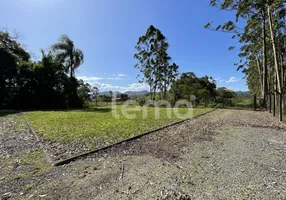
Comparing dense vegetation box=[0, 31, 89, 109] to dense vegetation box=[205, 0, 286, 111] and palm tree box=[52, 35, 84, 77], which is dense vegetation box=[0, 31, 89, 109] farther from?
dense vegetation box=[205, 0, 286, 111]

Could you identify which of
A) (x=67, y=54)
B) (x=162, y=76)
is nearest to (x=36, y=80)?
(x=67, y=54)

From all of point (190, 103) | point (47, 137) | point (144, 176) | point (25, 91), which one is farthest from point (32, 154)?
point (190, 103)

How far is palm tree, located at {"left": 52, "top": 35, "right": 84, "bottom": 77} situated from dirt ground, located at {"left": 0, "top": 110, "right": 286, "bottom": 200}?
14.5 m

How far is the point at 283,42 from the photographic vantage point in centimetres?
1123

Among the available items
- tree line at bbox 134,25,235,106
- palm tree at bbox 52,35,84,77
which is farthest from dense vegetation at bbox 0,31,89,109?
tree line at bbox 134,25,235,106

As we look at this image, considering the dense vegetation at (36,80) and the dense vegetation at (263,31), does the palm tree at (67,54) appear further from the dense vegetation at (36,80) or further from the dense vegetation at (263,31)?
the dense vegetation at (263,31)

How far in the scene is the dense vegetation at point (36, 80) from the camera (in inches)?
512

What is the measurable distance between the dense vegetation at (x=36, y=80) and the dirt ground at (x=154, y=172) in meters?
11.4

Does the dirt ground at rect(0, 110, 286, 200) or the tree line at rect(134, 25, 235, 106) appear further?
the tree line at rect(134, 25, 235, 106)

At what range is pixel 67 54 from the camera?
16.9m

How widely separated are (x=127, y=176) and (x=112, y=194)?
1.43 ft

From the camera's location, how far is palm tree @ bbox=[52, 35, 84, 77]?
1655cm

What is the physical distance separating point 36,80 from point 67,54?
14.6 ft

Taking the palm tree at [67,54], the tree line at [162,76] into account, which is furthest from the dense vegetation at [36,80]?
the tree line at [162,76]
